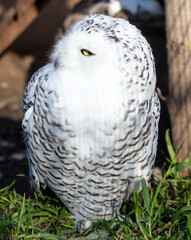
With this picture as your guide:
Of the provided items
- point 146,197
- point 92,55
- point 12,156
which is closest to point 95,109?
point 92,55

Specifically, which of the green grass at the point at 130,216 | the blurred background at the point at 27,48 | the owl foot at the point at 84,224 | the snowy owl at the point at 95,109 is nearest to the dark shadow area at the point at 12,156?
the blurred background at the point at 27,48

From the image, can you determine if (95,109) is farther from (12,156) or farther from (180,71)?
(12,156)

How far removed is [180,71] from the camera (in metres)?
3.03

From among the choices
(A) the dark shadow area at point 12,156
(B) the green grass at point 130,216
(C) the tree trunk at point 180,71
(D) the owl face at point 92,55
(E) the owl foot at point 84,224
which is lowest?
(A) the dark shadow area at point 12,156

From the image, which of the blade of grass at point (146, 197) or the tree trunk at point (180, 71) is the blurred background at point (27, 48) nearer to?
the tree trunk at point (180, 71)

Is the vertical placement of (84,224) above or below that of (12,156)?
above

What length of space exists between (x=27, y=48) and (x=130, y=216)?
14.0 ft

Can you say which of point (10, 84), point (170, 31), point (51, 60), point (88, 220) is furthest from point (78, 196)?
point (10, 84)

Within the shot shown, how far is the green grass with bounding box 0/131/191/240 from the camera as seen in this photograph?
95.0 inches

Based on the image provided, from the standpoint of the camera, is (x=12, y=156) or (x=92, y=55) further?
(x=12, y=156)

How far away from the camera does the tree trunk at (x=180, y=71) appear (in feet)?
9.86

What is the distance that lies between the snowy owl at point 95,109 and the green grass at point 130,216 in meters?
0.26

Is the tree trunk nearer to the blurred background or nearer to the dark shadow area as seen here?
the blurred background

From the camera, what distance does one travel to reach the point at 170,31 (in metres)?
3.10
